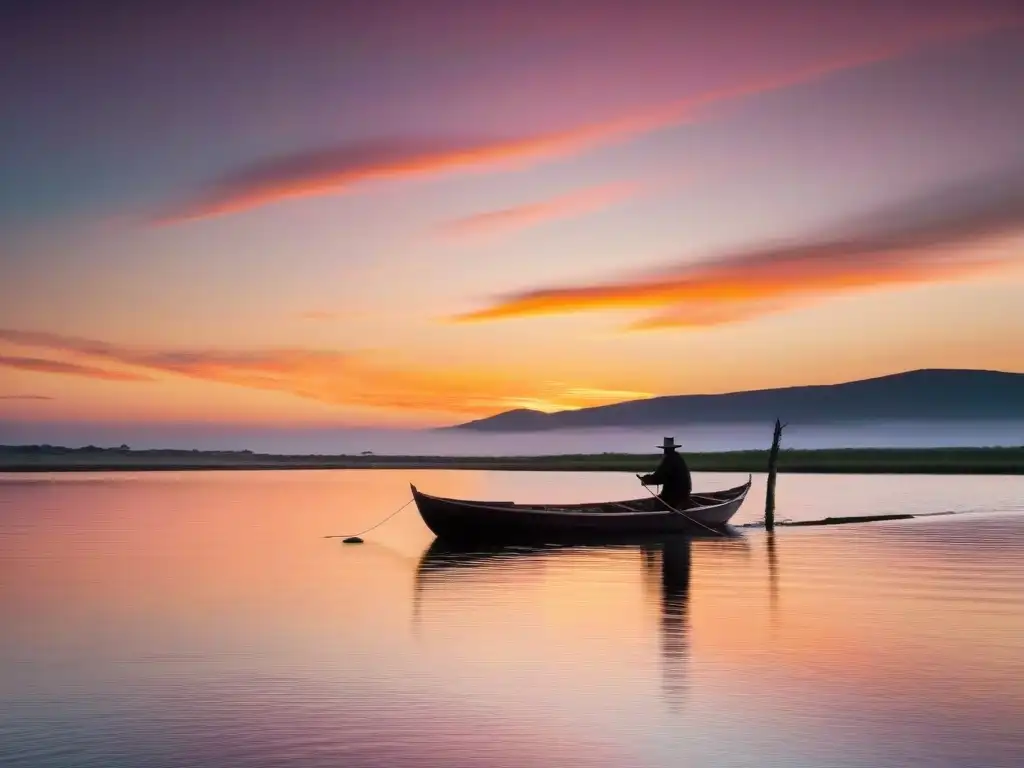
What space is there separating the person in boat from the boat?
0.31 meters

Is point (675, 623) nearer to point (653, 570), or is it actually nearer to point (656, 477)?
point (653, 570)

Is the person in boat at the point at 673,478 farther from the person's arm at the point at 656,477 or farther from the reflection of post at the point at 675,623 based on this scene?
the reflection of post at the point at 675,623

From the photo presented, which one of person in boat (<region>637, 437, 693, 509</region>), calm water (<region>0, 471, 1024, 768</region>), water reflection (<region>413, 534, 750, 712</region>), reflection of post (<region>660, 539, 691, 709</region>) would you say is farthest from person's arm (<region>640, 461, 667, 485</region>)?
reflection of post (<region>660, 539, 691, 709</region>)

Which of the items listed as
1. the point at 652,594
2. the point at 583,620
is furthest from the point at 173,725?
the point at 652,594

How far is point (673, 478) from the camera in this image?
3719 cm

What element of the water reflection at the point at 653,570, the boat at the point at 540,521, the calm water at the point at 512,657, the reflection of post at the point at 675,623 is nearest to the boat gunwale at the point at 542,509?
the boat at the point at 540,521

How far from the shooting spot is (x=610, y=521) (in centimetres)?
3559

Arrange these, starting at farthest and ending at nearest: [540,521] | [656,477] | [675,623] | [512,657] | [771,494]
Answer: [771,494], [656,477], [540,521], [675,623], [512,657]

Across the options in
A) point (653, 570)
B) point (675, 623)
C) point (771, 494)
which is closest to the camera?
point (675, 623)

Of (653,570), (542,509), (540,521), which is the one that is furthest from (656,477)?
(653,570)

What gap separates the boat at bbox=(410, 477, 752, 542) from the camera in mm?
33906

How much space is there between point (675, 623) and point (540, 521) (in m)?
15.7

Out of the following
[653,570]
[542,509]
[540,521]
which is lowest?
[653,570]

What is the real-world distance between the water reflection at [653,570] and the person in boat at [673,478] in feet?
4.25
